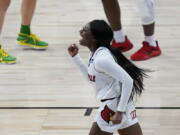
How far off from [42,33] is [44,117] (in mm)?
2211

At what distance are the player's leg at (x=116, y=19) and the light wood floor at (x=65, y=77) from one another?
→ 131 mm

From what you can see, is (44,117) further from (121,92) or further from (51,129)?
(121,92)

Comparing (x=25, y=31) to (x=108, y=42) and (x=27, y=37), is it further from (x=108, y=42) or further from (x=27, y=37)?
(x=108, y=42)

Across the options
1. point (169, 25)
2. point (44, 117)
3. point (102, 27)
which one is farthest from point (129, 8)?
point (102, 27)

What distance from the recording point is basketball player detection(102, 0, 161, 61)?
529cm

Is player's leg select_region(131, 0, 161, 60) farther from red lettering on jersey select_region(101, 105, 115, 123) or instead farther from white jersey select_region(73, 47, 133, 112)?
red lettering on jersey select_region(101, 105, 115, 123)

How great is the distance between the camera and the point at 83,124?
4.11 meters

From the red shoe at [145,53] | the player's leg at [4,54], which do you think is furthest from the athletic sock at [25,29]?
the red shoe at [145,53]

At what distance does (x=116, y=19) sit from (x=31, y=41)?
927 millimetres

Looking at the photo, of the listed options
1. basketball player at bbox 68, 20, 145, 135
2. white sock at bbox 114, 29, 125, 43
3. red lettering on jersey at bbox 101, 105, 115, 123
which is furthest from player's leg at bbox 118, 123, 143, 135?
white sock at bbox 114, 29, 125, 43

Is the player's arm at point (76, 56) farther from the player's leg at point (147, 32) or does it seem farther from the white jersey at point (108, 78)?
the player's leg at point (147, 32)

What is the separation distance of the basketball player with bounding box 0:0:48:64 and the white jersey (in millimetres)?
2373

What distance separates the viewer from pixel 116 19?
213 inches

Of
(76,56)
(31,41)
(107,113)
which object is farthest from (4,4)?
(107,113)
